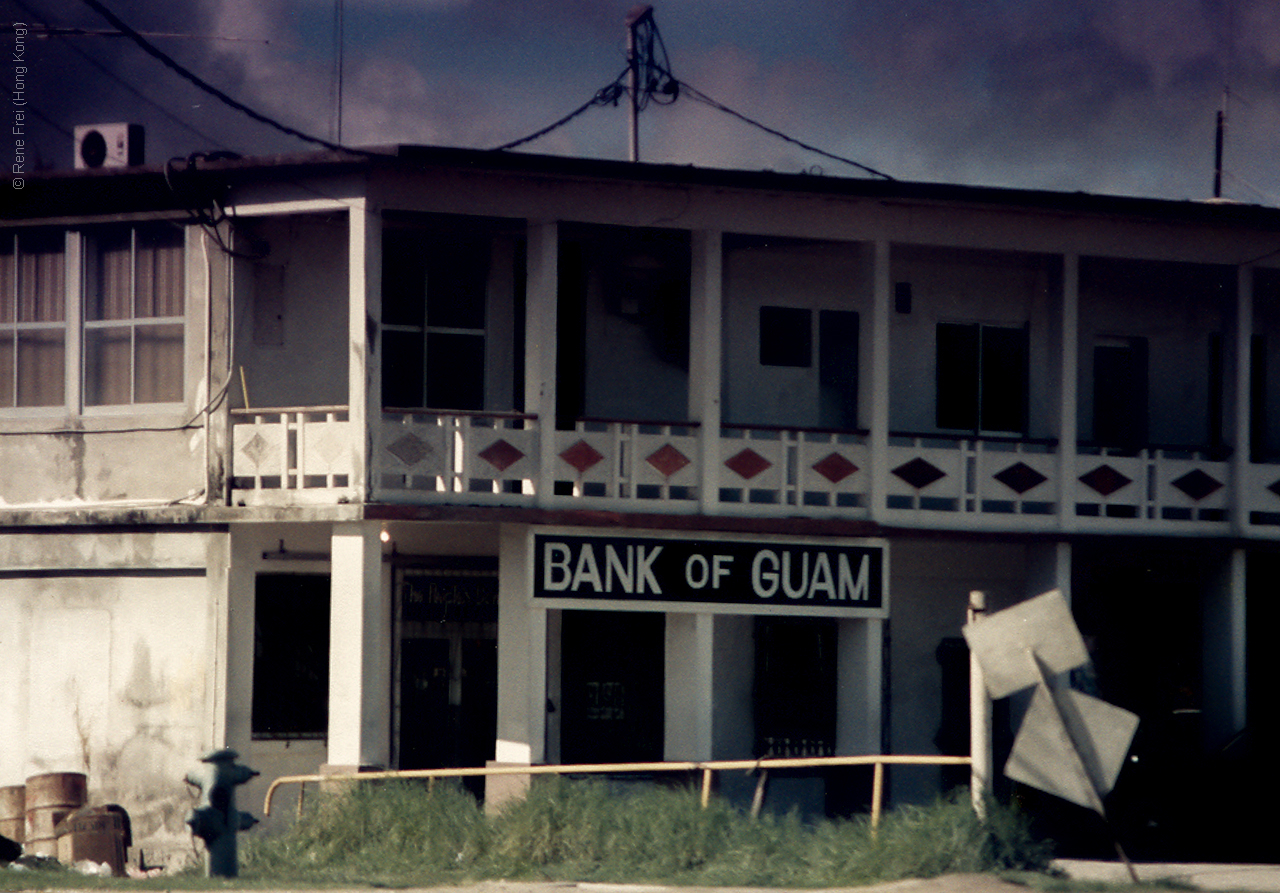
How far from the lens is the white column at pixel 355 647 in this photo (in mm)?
15719

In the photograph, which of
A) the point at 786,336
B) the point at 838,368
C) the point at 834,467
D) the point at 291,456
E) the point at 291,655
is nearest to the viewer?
the point at 291,456

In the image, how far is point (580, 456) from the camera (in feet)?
54.3

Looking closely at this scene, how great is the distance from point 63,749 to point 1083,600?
439 inches

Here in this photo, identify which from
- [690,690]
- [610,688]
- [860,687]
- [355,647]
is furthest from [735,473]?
[355,647]

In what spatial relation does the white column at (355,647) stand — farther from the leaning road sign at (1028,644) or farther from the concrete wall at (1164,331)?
the concrete wall at (1164,331)

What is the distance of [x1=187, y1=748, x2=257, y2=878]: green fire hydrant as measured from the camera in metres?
12.7

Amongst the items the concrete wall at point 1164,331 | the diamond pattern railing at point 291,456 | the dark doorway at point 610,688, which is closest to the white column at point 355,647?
the diamond pattern railing at point 291,456

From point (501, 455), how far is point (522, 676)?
6.85 feet

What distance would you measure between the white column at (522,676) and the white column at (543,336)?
683mm

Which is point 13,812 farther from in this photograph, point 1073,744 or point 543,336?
point 1073,744

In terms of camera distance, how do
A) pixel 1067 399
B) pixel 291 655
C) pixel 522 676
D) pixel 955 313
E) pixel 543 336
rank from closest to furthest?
pixel 522 676 → pixel 543 336 → pixel 291 655 → pixel 1067 399 → pixel 955 313

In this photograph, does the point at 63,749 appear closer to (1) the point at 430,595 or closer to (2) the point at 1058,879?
(1) the point at 430,595

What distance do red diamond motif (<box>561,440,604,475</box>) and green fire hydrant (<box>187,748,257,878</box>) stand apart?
4.71 m

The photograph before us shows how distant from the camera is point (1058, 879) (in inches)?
469
